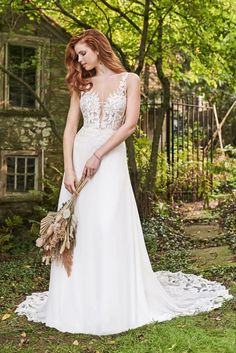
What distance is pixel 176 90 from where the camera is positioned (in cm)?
1353

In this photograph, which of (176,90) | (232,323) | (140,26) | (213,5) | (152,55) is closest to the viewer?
(232,323)

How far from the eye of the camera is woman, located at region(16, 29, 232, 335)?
12.5 feet

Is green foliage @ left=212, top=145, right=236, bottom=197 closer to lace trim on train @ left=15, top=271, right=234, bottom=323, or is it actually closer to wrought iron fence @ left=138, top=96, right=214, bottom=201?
wrought iron fence @ left=138, top=96, right=214, bottom=201

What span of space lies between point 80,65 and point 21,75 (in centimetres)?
546

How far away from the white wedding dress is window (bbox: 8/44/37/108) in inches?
207

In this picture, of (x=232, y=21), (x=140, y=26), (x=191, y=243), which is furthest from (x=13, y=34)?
(x=191, y=243)

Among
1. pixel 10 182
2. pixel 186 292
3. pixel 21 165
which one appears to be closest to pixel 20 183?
pixel 10 182

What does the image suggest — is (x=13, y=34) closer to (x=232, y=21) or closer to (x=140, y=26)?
(x=140, y=26)

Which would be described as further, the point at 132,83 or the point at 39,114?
the point at 39,114

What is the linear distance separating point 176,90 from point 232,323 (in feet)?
34.2

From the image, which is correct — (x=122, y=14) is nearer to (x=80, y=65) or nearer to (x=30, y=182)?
(x=30, y=182)

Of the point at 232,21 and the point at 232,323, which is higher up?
the point at 232,21

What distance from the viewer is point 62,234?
3854mm

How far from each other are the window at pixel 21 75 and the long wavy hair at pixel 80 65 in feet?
16.8
